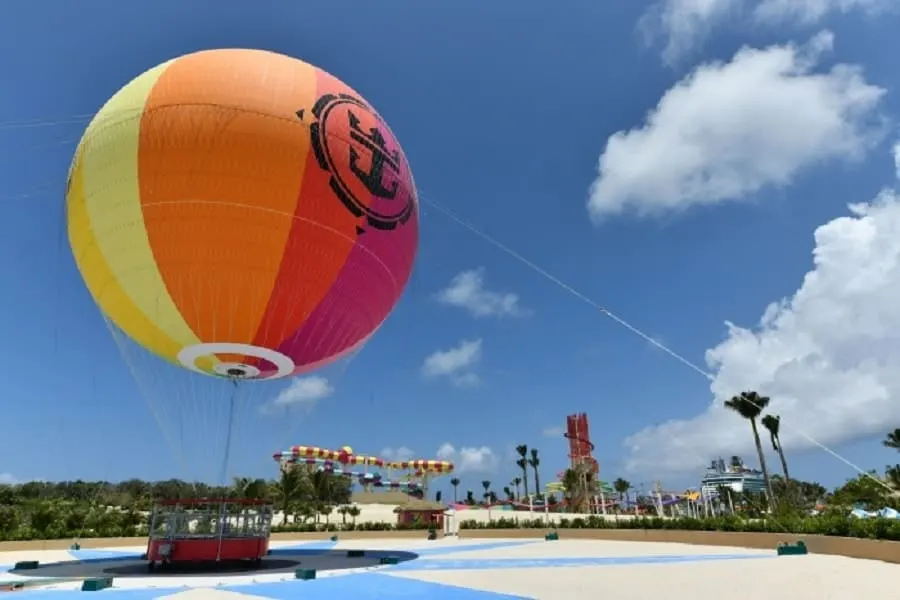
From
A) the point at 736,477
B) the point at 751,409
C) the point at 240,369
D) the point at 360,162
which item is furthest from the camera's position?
the point at 736,477

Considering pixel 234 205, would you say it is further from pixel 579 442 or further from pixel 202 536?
pixel 579 442

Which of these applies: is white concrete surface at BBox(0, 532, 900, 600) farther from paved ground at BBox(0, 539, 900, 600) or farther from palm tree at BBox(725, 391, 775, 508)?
palm tree at BBox(725, 391, 775, 508)

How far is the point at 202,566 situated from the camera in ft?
55.8

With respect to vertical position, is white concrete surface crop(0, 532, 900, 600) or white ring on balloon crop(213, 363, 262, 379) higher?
white ring on balloon crop(213, 363, 262, 379)

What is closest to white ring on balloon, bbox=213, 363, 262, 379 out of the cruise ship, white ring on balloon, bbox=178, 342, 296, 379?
white ring on balloon, bbox=178, 342, 296, 379

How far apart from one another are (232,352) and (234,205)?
3855 millimetres

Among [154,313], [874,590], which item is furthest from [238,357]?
[874,590]

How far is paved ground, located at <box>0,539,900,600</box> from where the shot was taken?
12305mm

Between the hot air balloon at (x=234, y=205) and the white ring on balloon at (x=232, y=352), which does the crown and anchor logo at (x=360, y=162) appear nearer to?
the hot air balloon at (x=234, y=205)

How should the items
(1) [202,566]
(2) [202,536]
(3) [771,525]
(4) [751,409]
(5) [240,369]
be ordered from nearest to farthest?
1. (5) [240,369]
2. (2) [202,536]
3. (1) [202,566]
4. (3) [771,525]
5. (4) [751,409]

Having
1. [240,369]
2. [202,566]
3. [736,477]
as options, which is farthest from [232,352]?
[736,477]

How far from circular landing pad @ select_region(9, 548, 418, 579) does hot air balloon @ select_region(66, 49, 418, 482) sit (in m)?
5.85

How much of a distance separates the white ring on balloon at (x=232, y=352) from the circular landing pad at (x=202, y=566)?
534 centimetres

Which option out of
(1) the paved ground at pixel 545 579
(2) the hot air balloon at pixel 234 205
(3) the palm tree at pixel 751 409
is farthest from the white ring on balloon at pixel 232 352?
(3) the palm tree at pixel 751 409
